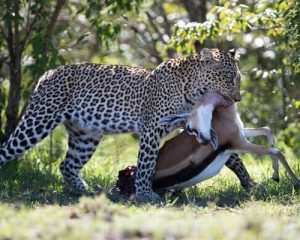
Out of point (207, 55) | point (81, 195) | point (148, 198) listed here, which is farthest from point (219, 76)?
point (81, 195)

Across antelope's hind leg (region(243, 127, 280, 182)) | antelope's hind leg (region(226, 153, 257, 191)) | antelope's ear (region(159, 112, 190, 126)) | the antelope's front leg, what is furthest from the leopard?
antelope's hind leg (region(226, 153, 257, 191))

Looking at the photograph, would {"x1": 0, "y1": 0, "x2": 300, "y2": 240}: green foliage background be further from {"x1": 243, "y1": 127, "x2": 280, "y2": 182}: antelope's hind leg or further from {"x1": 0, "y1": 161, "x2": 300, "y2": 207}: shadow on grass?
{"x1": 243, "y1": 127, "x2": 280, "y2": 182}: antelope's hind leg

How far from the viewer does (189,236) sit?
5.88 m

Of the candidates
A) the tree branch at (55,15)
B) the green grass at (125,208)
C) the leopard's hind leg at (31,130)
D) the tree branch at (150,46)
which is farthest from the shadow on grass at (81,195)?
the tree branch at (150,46)

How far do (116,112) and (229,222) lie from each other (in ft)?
12.7

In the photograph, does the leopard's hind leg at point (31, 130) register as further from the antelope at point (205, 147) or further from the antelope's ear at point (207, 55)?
the antelope's ear at point (207, 55)

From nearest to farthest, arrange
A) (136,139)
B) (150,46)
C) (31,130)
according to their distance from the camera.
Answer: (31,130), (136,139), (150,46)

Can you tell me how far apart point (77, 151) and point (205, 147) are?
1.99m

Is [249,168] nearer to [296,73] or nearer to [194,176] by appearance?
[296,73]

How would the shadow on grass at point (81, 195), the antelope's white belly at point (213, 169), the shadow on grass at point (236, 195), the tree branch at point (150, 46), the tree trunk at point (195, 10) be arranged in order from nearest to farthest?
the shadow on grass at point (236, 195)
the shadow on grass at point (81, 195)
the antelope's white belly at point (213, 169)
the tree trunk at point (195, 10)
the tree branch at point (150, 46)

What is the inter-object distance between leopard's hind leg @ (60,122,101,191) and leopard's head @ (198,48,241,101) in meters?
1.72

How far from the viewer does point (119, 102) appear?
9969mm

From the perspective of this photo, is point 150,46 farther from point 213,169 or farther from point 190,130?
point 213,169

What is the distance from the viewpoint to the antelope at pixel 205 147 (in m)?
9.07
